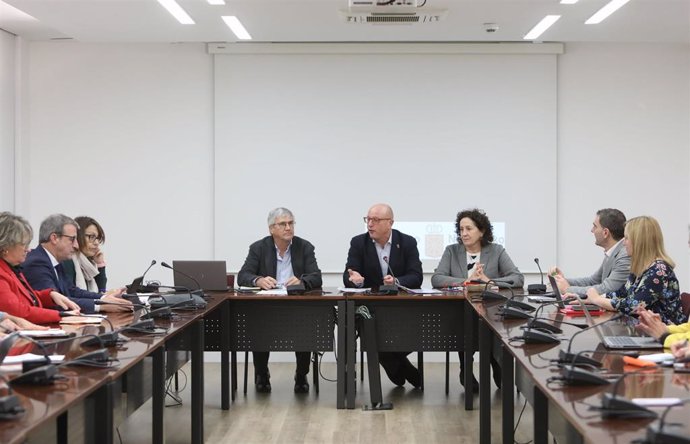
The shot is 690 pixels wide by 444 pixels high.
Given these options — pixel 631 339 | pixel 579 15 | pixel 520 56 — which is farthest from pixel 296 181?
pixel 631 339

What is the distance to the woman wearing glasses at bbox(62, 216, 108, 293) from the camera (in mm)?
5664

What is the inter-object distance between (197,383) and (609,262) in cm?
283

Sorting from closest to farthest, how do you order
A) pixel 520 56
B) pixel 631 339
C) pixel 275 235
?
pixel 631 339, pixel 275 235, pixel 520 56

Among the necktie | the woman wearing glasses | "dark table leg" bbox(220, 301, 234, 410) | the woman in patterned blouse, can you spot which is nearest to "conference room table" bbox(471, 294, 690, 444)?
the woman in patterned blouse

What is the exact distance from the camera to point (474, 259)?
637 centimetres

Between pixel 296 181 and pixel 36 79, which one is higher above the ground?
pixel 36 79

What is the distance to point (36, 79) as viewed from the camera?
7.81 meters

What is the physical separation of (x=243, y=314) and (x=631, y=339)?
300 centimetres

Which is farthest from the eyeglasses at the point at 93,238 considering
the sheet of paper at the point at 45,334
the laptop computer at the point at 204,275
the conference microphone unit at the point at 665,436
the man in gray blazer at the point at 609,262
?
the conference microphone unit at the point at 665,436

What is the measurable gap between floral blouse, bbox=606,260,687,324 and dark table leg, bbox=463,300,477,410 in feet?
4.33

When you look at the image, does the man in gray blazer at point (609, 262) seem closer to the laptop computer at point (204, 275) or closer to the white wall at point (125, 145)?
the laptop computer at point (204, 275)

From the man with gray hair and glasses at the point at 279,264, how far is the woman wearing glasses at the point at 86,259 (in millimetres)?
1022

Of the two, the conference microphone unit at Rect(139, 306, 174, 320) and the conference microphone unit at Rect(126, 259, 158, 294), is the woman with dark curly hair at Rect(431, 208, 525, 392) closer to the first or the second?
the conference microphone unit at Rect(126, 259, 158, 294)

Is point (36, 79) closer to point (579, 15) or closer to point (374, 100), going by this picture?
point (374, 100)
